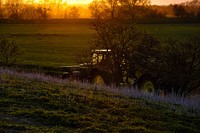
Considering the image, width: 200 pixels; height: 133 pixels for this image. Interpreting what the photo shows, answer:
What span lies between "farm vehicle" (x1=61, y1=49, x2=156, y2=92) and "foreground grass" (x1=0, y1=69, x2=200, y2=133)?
5708mm

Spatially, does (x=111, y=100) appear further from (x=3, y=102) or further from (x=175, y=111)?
(x=3, y=102)

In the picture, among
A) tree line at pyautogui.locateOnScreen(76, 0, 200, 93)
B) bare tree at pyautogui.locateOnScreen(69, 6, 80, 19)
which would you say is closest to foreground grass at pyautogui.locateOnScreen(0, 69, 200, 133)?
tree line at pyautogui.locateOnScreen(76, 0, 200, 93)

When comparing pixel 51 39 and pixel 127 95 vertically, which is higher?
pixel 127 95

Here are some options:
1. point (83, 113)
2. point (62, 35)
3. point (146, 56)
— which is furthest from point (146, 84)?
point (62, 35)

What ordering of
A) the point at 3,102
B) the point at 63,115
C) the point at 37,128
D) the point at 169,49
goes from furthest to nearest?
the point at 169,49, the point at 3,102, the point at 63,115, the point at 37,128

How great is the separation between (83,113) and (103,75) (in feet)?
32.5

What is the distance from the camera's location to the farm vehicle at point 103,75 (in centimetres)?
1667

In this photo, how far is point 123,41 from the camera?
18688mm

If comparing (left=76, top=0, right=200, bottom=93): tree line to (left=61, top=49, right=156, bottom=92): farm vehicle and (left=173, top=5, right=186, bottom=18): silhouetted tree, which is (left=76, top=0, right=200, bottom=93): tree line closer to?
(left=61, top=49, right=156, bottom=92): farm vehicle

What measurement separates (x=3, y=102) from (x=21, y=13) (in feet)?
320

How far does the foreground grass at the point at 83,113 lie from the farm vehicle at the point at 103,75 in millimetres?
5708

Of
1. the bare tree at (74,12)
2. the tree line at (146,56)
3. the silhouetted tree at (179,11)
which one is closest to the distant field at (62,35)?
the silhouetted tree at (179,11)

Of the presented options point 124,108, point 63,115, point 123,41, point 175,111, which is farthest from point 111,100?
point 123,41

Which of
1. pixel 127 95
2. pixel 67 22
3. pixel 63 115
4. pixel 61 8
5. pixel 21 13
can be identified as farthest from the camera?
pixel 61 8
